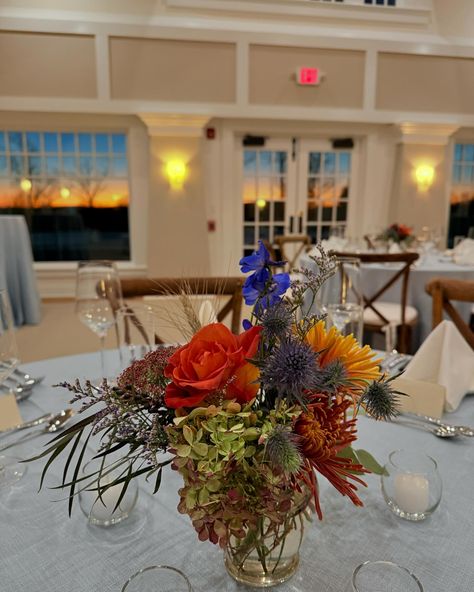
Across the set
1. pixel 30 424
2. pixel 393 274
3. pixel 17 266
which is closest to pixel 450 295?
pixel 30 424

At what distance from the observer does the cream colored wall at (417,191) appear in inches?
243

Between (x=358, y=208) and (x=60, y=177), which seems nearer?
(x=60, y=177)

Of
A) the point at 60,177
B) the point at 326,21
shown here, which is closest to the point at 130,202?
the point at 60,177

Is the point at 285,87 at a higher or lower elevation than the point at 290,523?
higher

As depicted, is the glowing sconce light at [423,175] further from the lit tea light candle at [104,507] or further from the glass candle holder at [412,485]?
the lit tea light candle at [104,507]

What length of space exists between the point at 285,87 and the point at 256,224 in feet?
5.89

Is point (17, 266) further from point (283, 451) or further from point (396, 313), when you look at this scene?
point (283, 451)

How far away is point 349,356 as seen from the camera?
45 cm

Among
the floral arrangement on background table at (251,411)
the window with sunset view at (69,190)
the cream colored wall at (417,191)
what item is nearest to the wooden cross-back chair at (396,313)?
the floral arrangement on background table at (251,411)

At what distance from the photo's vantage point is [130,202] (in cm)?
594

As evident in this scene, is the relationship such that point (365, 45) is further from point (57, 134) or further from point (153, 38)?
point (57, 134)

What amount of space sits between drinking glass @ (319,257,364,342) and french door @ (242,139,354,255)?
4755 millimetres

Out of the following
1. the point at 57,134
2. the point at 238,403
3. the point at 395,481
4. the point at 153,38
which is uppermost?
the point at 153,38

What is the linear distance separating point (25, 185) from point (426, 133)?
5487 mm
